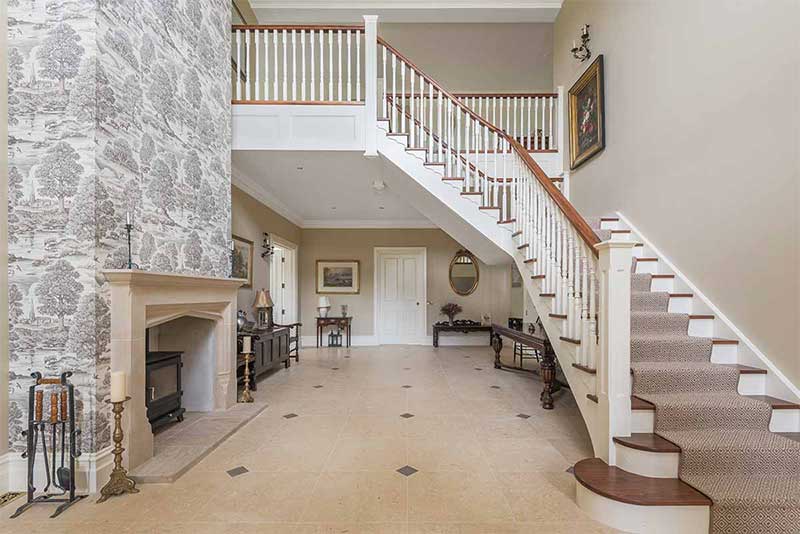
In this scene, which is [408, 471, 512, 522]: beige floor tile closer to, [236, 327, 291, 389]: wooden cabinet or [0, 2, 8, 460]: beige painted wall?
[0, 2, 8, 460]: beige painted wall

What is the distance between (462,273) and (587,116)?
13.7 ft

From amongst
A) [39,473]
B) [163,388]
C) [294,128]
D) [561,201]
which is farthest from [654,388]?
A: [294,128]

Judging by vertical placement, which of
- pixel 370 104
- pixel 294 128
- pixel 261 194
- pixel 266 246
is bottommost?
pixel 266 246

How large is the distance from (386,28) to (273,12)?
72.4 inches

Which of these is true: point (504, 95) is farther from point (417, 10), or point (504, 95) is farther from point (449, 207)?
Answer: point (449, 207)

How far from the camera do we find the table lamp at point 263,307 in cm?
519

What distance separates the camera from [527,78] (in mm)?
7395

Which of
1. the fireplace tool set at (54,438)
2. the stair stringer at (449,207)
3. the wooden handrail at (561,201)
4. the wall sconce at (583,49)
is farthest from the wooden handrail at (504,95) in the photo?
the fireplace tool set at (54,438)

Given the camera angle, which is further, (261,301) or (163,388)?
(261,301)

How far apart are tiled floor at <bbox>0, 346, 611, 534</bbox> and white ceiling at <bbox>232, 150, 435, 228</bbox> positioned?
2.74 m

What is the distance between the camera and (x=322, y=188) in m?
5.63

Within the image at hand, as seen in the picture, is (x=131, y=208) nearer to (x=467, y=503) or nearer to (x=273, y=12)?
(x=467, y=503)

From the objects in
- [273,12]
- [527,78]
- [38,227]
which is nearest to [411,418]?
[38,227]

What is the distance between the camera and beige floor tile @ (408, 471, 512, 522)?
2.00 m
